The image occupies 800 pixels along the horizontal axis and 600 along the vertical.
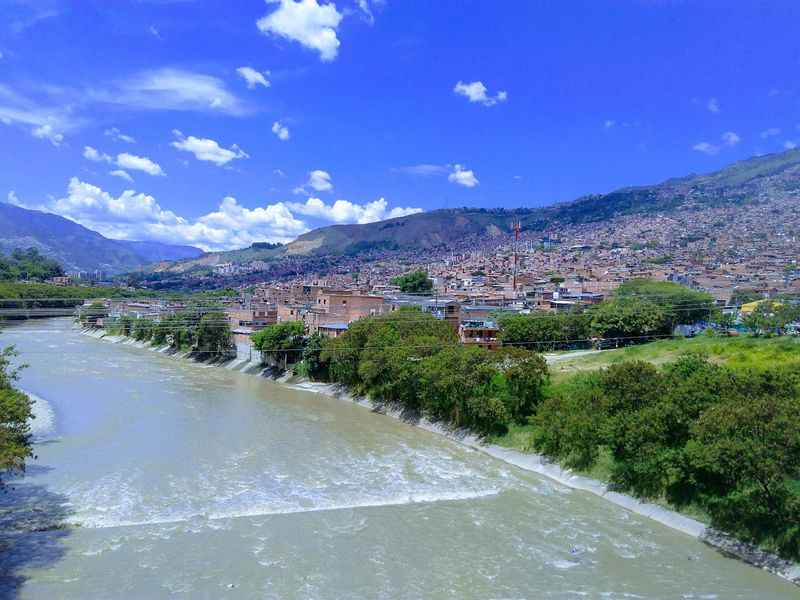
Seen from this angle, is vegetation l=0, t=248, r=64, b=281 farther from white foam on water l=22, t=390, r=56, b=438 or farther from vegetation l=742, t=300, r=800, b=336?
vegetation l=742, t=300, r=800, b=336

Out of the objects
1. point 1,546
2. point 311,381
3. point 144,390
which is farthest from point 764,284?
point 1,546

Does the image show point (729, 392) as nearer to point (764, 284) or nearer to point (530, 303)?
point (530, 303)

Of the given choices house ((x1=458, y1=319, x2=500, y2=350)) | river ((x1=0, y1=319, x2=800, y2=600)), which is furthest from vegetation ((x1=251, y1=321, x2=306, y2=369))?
river ((x1=0, y1=319, x2=800, y2=600))

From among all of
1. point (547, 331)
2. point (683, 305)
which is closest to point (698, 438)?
point (547, 331)

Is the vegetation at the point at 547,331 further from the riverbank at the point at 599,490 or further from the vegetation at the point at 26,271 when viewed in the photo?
the vegetation at the point at 26,271

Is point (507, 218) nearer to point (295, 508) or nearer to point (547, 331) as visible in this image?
point (547, 331)

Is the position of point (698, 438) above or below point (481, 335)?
below

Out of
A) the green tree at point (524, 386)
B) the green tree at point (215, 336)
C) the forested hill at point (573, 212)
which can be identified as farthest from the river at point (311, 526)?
the forested hill at point (573, 212)
